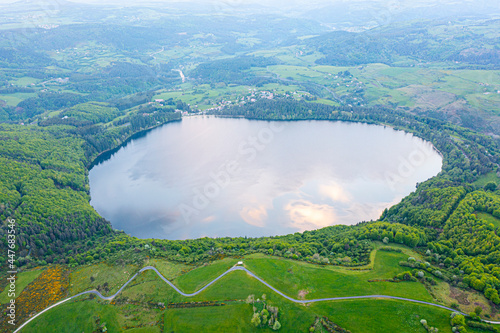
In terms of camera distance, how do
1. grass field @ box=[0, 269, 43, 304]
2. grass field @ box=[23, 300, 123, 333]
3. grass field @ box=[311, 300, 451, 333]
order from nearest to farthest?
grass field @ box=[311, 300, 451, 333] < grass field @ box=[23, 300, 123, 333] < grass field @ box=[0, 269, 43, 304]

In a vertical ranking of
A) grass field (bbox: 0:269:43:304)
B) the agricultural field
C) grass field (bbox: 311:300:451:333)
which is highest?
grass field (bbox: 311:300:451:333)

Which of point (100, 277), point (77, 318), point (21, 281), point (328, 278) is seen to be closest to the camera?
point (77, 318)

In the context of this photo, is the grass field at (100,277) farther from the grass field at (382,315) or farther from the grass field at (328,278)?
the grass field at (382,315)

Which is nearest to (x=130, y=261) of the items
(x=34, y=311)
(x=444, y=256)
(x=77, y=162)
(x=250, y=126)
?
(x=34, y=311)

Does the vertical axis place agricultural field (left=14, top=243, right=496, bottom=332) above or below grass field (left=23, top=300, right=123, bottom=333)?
above

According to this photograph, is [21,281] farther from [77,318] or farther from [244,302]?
[244,302]

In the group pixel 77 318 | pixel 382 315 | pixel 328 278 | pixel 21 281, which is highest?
pixel 382 315

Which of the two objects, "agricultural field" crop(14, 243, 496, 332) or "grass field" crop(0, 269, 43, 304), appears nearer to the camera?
"agricultural field" crop(14, 243, 496, 332)

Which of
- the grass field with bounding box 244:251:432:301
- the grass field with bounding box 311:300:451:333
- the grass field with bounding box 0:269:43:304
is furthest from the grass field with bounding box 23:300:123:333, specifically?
the grass field with bounding box 311:300:451:333

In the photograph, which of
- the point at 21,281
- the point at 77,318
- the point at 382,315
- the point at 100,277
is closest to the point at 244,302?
the point at 382,315

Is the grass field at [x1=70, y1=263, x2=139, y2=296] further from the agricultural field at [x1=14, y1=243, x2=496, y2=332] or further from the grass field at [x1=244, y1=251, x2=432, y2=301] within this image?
the grass field at [x1=244, y1=251, x2=432, y2=301]

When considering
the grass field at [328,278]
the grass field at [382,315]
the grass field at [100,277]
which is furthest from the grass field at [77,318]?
the grass field at [382,315]
